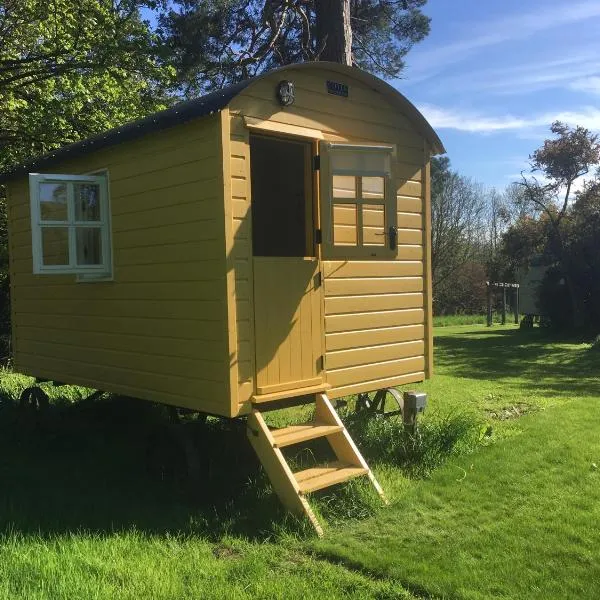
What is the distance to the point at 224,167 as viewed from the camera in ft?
14.8

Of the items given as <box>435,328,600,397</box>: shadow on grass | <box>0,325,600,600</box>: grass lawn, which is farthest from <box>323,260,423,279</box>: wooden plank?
<box>435,328,600,397</box>: shadow on grass

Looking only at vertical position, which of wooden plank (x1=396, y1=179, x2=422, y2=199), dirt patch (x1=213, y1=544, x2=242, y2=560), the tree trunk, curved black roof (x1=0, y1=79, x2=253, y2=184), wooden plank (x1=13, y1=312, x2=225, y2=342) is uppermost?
the tree trunk

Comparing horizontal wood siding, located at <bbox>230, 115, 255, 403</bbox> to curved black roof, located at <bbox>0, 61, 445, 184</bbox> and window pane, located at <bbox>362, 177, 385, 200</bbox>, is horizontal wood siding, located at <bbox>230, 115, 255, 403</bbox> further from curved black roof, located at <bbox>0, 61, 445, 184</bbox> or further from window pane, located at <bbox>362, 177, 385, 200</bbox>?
window pane, located at <bbox>362, 177, 385, 200</bbox>

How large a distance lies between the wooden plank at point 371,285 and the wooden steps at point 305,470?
0.91 m

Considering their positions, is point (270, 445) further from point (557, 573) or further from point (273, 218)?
point (273, 218)

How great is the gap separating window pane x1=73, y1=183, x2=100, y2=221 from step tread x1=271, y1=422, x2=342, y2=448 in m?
2.60

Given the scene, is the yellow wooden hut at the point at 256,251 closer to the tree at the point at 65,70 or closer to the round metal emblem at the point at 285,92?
the round metal emblem at the point at 285,92

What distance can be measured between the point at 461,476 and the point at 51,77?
10253 millimetres

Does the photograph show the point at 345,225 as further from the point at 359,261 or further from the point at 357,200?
the point at 359,261

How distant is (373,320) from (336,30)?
5320mm

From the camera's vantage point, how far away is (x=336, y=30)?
9156mm

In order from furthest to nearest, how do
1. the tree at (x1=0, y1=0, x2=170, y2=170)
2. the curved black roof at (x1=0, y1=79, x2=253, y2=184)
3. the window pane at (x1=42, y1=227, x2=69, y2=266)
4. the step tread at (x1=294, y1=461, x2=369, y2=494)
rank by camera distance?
the tree at (x1=0, y1=0, x2=170, y2=170) < the window pane at (x1=42, y1=227, x2=69, y2=266) < the curved black roof at (x1=0, y1=79, x2=253, y2=184) < the step tread at (x1=294, y1=461, x2=369, y2=494)

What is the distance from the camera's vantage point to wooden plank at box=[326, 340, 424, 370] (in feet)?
17.8

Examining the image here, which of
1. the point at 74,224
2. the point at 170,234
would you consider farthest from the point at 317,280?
the point at 74,224
